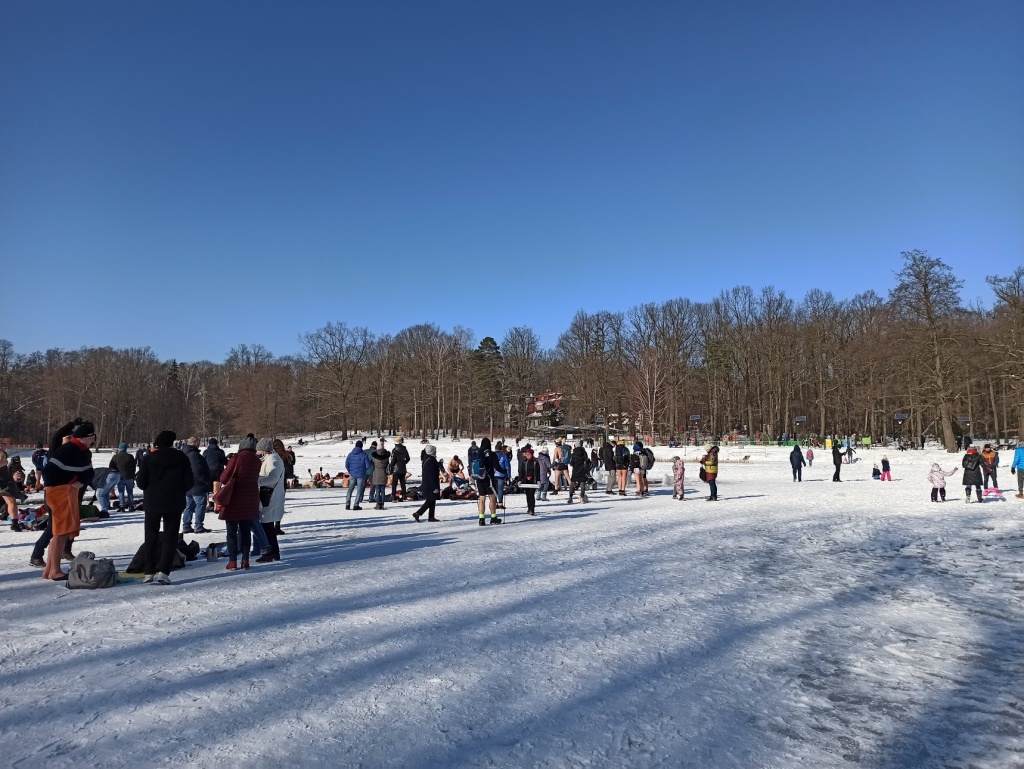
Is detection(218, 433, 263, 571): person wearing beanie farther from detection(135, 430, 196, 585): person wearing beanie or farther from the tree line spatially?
the tree line

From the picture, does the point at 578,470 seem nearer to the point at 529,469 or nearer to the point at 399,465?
the point at 529,469

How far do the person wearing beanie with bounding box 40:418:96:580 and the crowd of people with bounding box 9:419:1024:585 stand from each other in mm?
11

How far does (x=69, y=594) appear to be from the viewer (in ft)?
21.3

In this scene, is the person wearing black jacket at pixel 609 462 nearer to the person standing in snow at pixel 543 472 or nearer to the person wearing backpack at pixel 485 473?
the person standing in snow at pixel 543 472

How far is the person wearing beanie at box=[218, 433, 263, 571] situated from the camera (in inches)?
303

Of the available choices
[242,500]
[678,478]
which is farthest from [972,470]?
[242,500]

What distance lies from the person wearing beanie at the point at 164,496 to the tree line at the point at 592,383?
145ft

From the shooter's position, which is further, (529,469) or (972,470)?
(529,469)

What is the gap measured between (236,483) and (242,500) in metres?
0.22

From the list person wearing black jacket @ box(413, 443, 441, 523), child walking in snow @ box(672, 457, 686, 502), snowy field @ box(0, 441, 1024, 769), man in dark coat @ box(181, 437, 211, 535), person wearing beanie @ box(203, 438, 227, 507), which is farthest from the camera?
child walking in snow @ box(672, 457, 686, 502)

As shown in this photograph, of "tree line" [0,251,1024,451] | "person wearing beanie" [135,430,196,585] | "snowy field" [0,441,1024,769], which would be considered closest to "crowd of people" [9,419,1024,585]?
"person wearing beanie" [135,430,196,585]

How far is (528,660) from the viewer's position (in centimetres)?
466

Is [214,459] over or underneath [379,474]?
over

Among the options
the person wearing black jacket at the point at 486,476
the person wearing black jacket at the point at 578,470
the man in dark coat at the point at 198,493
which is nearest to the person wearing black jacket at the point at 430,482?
the person wearing black jacket at the point at 486,476
